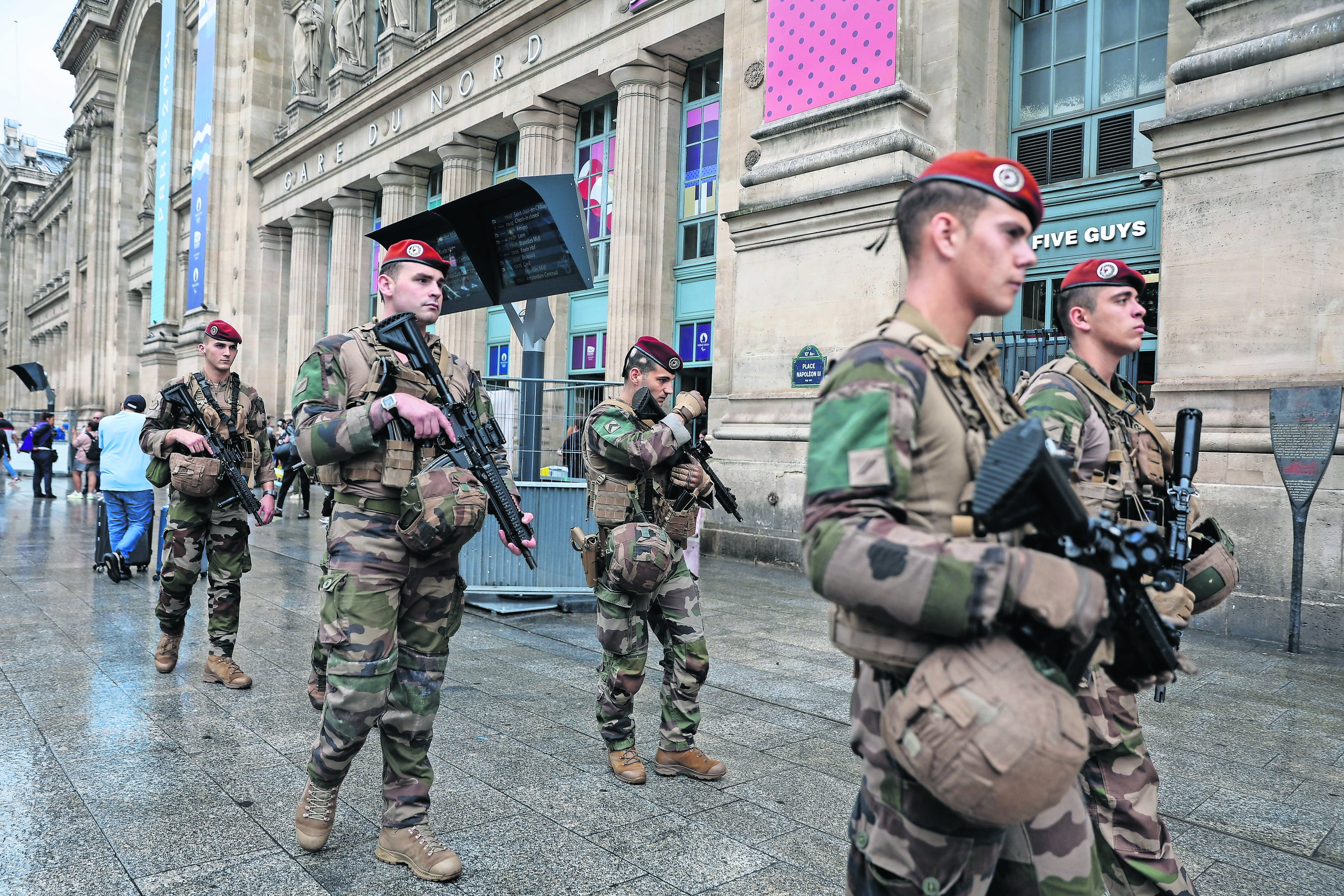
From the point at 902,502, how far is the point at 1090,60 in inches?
416

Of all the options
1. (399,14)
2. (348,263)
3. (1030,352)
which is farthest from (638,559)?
(348,263)

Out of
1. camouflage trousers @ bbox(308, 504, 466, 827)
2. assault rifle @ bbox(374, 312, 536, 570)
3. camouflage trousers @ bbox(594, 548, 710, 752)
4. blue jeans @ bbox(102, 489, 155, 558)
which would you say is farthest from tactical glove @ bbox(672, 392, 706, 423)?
blue jeans @ bbox(102, 489, 155, 558)

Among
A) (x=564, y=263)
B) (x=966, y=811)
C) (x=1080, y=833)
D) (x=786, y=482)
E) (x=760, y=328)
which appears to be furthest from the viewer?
(x=760, y=328)

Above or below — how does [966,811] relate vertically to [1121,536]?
below

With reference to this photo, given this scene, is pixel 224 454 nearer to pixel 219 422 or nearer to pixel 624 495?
pixel 219 422

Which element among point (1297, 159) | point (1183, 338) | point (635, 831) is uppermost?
point (1297, 159)

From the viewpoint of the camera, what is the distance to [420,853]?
304 centimetres

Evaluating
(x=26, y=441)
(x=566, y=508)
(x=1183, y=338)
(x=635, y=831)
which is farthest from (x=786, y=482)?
(x=26, y=441)

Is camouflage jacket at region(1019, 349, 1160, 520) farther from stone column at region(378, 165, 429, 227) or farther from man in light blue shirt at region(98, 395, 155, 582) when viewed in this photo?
stone column at region(378, 165, 429, 227)

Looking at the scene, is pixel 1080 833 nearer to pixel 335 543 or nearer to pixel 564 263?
pixel 335 543

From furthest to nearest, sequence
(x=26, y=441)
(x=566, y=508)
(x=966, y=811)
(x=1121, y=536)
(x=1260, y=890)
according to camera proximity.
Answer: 1. (x=26, y=441)
2. (x=566, y=508)
3. (x=1260, y=890)
4. (x=1121, y=536)
5. (x=966, y=811)

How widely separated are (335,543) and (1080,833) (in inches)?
101

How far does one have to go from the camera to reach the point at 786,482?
419 inches

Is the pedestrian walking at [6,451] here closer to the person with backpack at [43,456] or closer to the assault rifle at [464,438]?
the person with backpack at [43,456]
